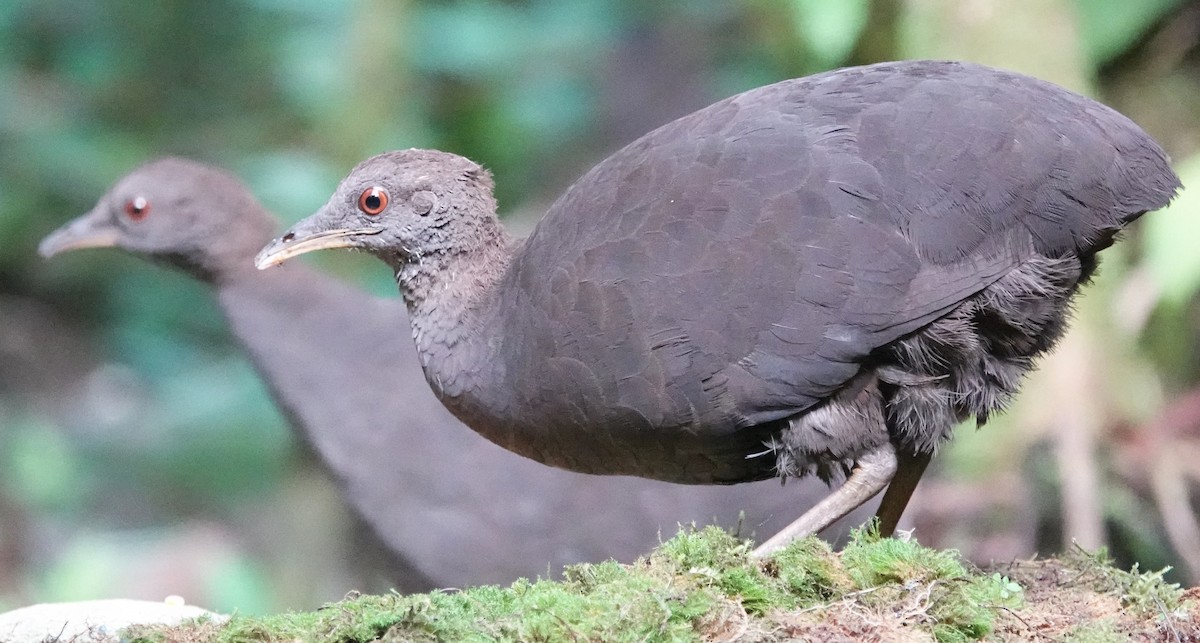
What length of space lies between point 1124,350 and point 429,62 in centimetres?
342

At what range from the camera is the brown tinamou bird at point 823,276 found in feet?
8.57

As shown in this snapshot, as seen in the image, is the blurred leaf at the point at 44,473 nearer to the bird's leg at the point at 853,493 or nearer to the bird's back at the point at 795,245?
the bird's back at the point at 795,245

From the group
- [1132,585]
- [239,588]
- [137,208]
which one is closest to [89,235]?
[137,208]

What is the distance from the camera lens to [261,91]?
5.56 metres

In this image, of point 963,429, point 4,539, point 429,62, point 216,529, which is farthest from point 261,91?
point 963,429

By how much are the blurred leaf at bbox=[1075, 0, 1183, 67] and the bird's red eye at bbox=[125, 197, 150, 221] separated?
3.94 m

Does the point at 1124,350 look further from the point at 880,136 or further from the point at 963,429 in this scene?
the point at 880,136

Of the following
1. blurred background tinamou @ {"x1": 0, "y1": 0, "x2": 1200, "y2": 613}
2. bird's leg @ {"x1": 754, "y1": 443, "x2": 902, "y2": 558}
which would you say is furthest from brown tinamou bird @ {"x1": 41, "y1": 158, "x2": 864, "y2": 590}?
bird's leg @ {"x1": 754, "y1": 443, "x2": 902, "y2": 558}

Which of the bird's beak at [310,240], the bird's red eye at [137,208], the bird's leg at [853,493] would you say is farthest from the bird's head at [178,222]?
the bird's leg at [853,493]

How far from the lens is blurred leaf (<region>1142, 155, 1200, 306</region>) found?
4.26 meters

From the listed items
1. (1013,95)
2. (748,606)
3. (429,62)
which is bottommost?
(748,606)

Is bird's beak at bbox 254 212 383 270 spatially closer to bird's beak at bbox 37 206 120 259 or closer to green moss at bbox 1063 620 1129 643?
bird's beak at bbox 37 206 120 259

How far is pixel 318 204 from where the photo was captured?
5.13 metres

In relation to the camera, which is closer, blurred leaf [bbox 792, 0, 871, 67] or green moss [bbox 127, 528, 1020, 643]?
green moss [bbox 127, 528, 1020, 643]
